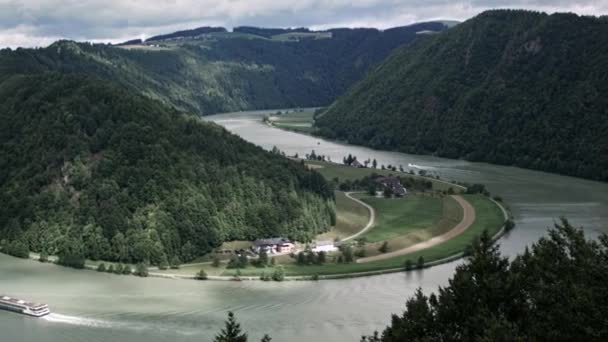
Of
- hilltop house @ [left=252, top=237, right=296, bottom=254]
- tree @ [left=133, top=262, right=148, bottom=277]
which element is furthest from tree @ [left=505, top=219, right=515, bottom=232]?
Result: tree @ [left=133, top=262, right=148, bottom=277]

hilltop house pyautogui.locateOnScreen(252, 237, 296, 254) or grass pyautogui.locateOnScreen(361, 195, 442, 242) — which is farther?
grass pyautogui.locateOnScreen(361, 195, 442, 242)

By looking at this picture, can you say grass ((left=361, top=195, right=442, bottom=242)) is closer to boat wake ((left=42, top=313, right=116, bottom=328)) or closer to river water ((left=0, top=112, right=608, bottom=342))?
river water ((left=0, top=112, right=608, bottom=342))

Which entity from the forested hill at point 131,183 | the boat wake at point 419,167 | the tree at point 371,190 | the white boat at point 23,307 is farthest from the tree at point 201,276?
the boat wake at point 419,167

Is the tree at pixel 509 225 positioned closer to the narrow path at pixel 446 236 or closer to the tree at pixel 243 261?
the narrow path at pixel 446 236

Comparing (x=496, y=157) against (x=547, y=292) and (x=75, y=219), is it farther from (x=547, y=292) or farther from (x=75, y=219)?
(x=547, y=292)

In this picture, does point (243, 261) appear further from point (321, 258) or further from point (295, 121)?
point (295, 121)

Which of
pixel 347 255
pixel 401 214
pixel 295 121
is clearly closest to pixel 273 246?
pixel 347 255

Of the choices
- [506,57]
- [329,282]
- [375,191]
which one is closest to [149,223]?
[329,282]
